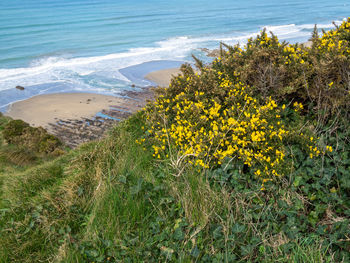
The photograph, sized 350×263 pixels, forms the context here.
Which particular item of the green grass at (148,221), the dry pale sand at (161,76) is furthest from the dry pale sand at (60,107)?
the green grass at (148,221)

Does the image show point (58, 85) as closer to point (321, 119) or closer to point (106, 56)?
point (106, 56)

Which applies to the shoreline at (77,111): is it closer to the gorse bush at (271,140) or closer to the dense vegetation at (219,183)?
the dense vegetation at (219,183)

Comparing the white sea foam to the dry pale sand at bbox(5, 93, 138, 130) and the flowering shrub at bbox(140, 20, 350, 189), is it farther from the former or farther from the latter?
the flowering shrub at bbox(140, 20, 350, 189)

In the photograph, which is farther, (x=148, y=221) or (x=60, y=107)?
(x=60, y=107)

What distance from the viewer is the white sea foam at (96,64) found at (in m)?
19.4

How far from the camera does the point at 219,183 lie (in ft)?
11.0

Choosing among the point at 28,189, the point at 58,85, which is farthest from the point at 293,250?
the point at 58,85

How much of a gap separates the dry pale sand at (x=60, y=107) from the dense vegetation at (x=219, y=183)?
31.3 ft

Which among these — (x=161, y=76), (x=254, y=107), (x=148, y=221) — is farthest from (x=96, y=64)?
(x=148, y=221)

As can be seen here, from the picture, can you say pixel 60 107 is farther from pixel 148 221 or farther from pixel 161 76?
pixel 148 221

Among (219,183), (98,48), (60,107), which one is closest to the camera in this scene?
(219,183)

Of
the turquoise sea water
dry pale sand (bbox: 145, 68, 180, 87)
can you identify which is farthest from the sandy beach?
dry pale sand (bbox: 145, 68, 180, 87)

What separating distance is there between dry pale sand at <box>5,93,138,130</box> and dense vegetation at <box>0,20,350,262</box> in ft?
31.3

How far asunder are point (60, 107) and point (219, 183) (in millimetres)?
13425
